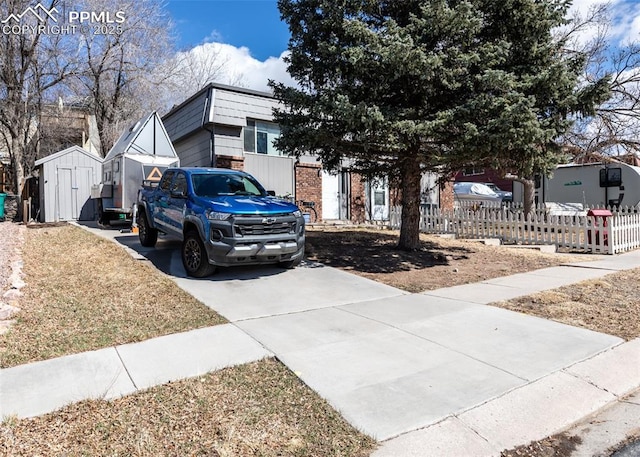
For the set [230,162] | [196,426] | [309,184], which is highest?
[230,162]

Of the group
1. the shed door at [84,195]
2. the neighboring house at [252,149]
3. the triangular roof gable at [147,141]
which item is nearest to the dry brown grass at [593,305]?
the neighboring house at [252,149]

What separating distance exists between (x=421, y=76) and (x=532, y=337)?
479 centimetres

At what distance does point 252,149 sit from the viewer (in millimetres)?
16188

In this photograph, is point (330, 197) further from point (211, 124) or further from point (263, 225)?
point (263, 225)

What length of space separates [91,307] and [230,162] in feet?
33.6

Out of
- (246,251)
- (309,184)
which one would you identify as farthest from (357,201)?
(246,251)

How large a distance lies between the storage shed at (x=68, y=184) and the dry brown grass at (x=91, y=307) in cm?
874

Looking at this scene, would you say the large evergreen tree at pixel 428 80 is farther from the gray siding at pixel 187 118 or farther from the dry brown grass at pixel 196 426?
the gray siding at pixel 187 118

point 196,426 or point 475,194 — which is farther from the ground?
point 475,194

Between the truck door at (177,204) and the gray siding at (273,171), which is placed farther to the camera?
the gray siding at (273,171)

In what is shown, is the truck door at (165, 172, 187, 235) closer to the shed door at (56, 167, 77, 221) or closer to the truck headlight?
the truck headlight

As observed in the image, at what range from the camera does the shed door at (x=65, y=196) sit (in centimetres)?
1634

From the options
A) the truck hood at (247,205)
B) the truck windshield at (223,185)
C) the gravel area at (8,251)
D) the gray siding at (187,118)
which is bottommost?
the gravel area at (8,251)

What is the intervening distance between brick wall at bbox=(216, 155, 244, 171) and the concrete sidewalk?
9.43 m
